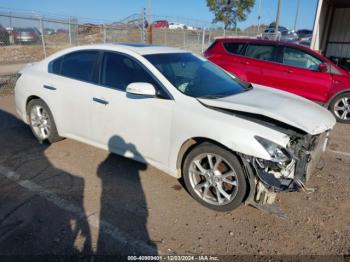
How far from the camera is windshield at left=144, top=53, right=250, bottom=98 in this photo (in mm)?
3484

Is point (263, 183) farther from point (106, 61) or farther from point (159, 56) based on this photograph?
point (106, 61)

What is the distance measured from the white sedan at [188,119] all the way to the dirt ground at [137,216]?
0.29m

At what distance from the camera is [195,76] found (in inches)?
150

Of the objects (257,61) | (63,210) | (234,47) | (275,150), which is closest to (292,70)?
(257,61)

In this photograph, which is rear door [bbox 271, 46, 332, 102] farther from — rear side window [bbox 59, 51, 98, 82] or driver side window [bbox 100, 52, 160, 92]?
rear side window [bbox 59, 51, 98, 82]

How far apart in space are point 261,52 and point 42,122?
17.8ft

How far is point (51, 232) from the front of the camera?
2797 millimetres

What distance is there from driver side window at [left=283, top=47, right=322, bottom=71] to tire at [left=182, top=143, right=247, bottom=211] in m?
4.92

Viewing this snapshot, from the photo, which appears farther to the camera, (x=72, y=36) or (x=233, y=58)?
(x=72, y=36)

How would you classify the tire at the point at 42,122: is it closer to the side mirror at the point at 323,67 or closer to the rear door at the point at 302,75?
the rear door at the point at 302,75

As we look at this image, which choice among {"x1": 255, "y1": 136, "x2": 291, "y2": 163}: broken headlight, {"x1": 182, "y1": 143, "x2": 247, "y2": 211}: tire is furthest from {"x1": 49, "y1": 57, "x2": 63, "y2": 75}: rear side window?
{"x1": 255, "y1": 136, "x2": 291, "y2": 163}: broken headlight

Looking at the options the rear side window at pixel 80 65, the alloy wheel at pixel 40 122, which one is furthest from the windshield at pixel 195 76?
the alloy wheel at pixel 40 122

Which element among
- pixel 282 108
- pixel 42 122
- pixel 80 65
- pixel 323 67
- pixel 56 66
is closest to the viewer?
pixel 282 108

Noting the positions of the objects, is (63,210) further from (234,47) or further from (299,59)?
(234,47)
